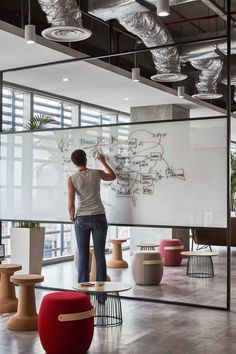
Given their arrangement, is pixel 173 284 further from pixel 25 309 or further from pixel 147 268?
pixel 25 309

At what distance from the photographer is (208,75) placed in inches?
344

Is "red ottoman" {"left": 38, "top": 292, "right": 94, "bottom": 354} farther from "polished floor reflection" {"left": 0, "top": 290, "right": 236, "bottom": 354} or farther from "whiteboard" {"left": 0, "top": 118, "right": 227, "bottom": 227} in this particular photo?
"whiteboard" {"left": 0, "top": 118, "right": 227, "bottom": 227}

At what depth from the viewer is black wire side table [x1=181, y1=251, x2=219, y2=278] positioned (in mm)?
7691

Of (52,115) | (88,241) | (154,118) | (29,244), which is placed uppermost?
(154,118)

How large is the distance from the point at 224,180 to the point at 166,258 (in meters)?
3.37

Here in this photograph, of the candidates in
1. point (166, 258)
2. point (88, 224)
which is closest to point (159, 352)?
point (88, 224)

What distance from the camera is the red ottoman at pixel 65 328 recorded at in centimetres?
418

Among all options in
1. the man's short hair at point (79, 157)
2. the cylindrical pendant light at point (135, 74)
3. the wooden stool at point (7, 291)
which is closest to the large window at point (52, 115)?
the cylindrical pendant light at point (135, 74)

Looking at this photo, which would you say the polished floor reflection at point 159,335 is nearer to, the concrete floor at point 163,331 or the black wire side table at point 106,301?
the concrete floor at point 163,331

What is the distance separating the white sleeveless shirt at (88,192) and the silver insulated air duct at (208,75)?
3.19 meters

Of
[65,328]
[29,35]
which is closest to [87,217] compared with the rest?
[65,328]

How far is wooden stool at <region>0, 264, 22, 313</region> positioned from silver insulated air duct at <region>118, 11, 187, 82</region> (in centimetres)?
299

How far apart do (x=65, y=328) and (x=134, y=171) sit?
8.49 ft

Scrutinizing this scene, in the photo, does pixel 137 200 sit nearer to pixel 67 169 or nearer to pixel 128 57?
pixel 67 169
